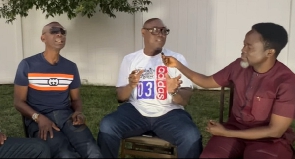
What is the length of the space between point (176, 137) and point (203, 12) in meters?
4.51

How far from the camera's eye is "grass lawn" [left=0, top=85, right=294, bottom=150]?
525 centimetres

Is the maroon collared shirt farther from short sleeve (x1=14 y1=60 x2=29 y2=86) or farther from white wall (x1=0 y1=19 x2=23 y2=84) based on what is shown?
white wall (x1=0 y1=19 x2=23 y2=84)

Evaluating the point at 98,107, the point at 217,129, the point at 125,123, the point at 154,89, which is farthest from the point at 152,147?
the point at 98,107

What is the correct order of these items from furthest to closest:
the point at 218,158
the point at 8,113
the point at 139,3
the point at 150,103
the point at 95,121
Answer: the point at 139,3 → the point at 8,113 → the point at 95,121 → the point at 150,103 → the point at 218,158

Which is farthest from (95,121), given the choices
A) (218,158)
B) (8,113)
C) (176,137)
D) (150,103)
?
(218,158)

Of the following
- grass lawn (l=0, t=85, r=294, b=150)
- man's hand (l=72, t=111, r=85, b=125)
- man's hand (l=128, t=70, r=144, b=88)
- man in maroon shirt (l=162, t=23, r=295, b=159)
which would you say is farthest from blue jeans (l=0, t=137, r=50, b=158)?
grass lawn (l=0, t=85, r=294, b=150)

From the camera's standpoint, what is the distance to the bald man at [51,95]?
3186 mm

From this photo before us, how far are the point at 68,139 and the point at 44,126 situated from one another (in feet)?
0.73

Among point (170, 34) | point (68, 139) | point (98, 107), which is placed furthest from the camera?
point (170, 34)

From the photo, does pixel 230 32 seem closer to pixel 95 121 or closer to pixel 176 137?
pixel 95 121

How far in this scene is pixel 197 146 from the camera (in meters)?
3.05

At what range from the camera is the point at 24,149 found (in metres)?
2.89

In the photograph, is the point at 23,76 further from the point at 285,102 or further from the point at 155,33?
the point at 285,102

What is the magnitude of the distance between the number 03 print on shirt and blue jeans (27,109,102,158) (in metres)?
0.63
